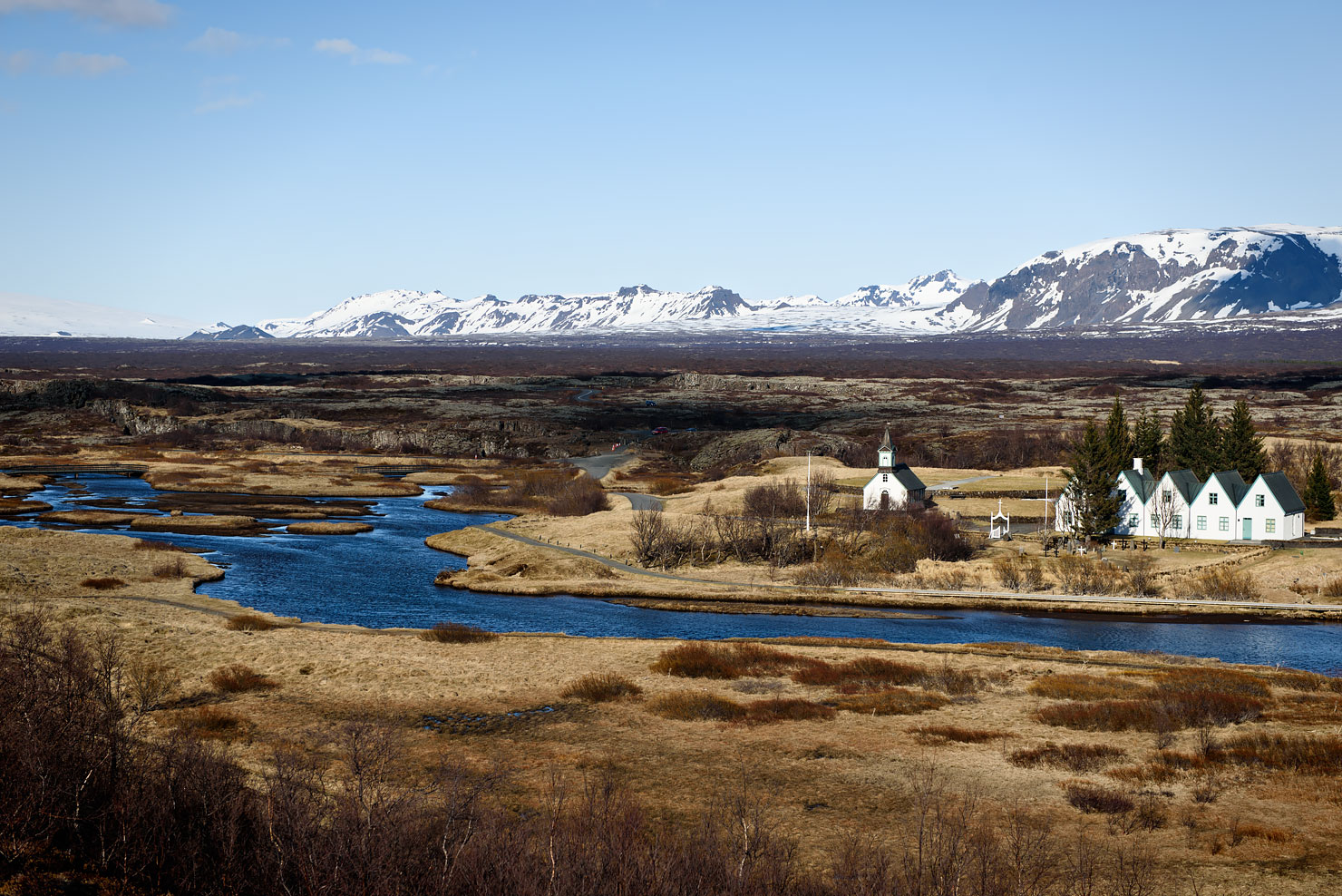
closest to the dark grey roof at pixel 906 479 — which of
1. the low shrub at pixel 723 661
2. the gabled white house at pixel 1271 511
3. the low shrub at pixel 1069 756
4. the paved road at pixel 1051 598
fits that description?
the paved road at pixel 1051 598

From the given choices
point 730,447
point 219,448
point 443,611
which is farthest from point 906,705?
point 219,448

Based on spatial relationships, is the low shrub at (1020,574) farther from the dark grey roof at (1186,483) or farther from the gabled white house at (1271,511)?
the gabled white house at (1271,511)

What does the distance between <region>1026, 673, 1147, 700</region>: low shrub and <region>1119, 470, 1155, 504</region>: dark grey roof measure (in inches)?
1835

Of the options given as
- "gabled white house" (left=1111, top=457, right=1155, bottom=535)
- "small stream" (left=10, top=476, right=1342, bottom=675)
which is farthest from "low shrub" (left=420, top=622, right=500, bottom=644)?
"gabled white house" (left=1111, top=457, right=1155, bottom=535)

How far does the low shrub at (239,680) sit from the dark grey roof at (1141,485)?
68.5 metres

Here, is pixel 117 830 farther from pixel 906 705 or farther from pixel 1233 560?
pixel 1233 560

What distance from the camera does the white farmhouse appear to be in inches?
3546

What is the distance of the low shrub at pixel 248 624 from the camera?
48.6m

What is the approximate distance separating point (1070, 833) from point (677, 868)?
1134 cm

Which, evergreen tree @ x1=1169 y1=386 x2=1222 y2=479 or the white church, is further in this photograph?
evergreen tree @ x1=1169 y1=386 x2=1222 y2=479

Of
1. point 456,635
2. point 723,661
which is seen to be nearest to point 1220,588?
point 723,661

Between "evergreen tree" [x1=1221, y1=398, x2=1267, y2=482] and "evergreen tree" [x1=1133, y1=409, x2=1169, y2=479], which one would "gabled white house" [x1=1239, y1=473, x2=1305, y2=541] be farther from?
"evergreen tree" [x1=1133, y1=409, x2=1169, y2=479]

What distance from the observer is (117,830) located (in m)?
18.8

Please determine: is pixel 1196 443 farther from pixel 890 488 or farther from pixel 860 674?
pixel 860 674
